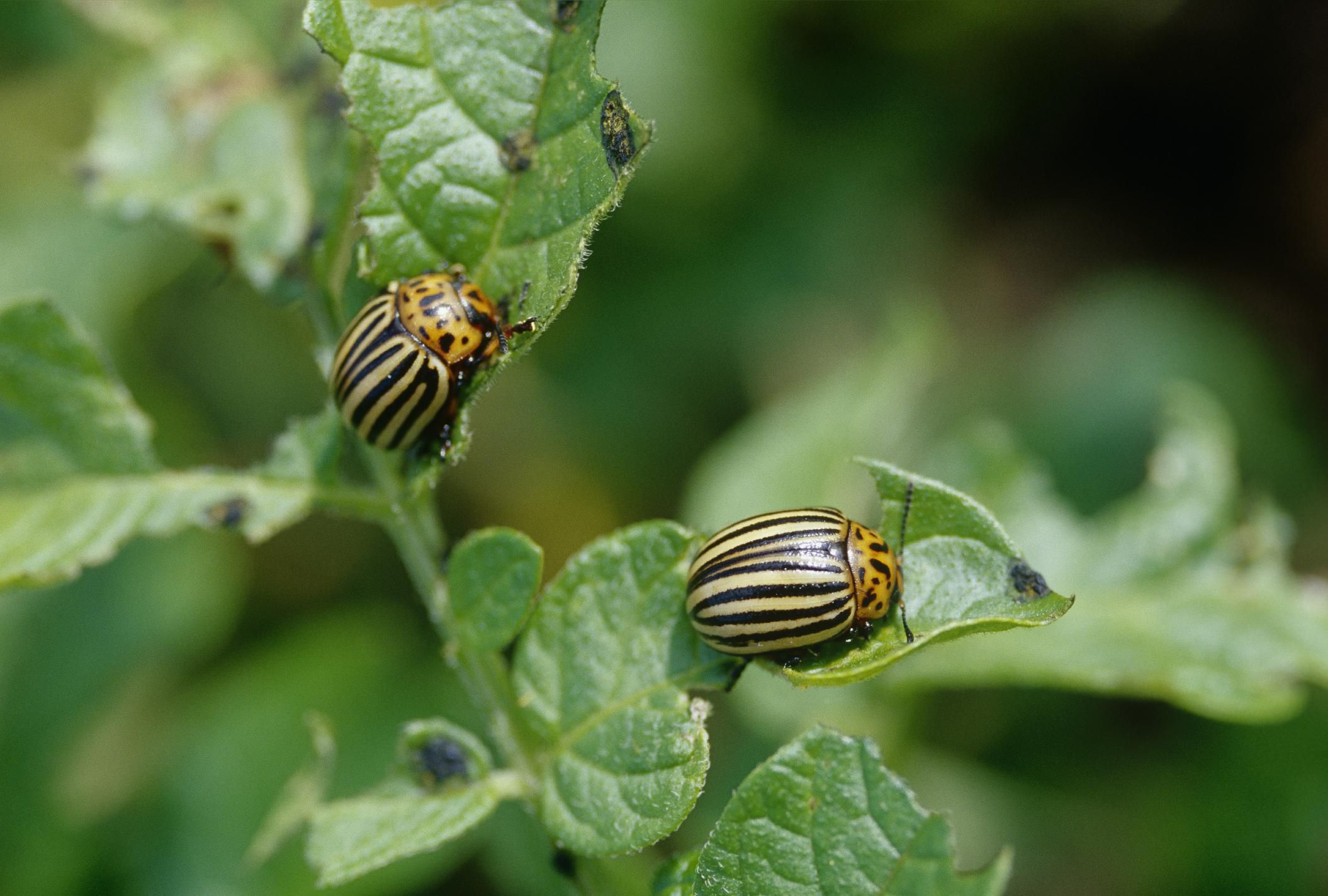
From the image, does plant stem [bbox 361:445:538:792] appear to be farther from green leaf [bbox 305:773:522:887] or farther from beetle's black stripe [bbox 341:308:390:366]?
beetle's black stripe [bbox 341:308:390:366]

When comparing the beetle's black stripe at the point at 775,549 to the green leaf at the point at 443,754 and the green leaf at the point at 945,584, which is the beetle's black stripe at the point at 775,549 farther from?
the green leaf at the point at 443,754

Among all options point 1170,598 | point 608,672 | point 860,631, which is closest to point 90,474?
point 608,672

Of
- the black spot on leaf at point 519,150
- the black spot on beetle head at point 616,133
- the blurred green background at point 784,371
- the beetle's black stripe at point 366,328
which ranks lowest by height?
the blurred green background at point 784,371

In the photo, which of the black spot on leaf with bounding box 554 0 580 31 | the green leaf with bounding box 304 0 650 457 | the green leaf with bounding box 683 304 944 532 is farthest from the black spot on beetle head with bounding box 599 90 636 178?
the green leaf with bounding box 683 304 944 532

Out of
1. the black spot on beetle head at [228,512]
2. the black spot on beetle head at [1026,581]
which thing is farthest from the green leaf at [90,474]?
the black spot on beetle head at [1026,581]

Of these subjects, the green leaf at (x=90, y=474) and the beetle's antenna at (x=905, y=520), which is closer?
the beetle's antenna at (x=905, y=520)

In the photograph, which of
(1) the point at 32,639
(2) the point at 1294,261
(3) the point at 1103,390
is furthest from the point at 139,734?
(2) the point at 1294,261
